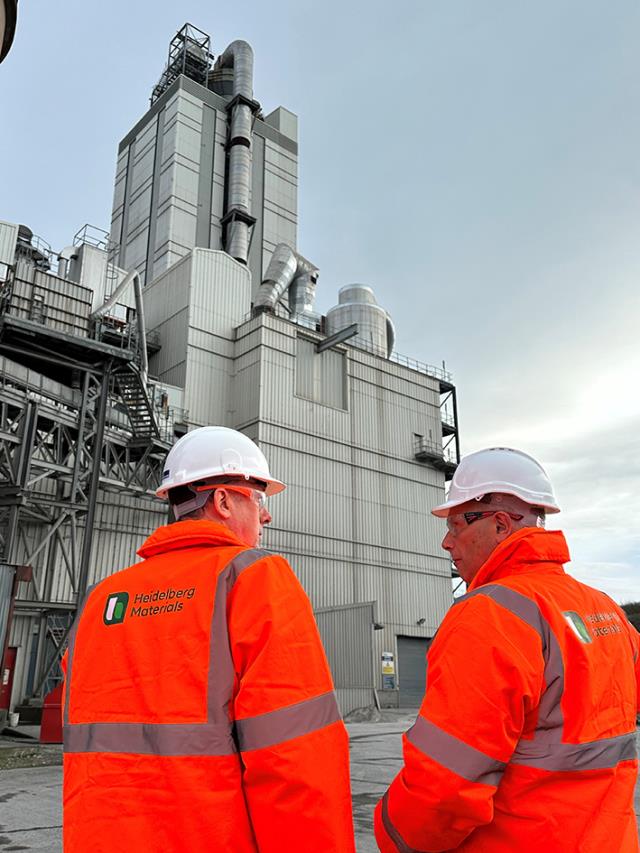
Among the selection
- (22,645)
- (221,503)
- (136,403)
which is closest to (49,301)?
(136,403)

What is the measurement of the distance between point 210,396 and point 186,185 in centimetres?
1578

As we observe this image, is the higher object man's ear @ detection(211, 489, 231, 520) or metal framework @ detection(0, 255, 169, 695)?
metal framework @ detection(0, 255, 169, 695)

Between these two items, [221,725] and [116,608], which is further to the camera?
[116,608]

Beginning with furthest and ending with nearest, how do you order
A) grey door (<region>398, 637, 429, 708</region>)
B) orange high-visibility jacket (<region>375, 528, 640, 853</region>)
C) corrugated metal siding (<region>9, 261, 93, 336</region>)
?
1. grey door (<region>398, 637, 429, 708</region>)
2. corrugated metal siding (<region>9, 261, 93, 336</region>)
3. orange high-visibility jacket (<region>375, 528, 640, 853</region>)

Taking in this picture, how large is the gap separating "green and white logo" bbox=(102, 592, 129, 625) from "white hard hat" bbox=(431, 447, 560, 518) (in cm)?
Answer: 120

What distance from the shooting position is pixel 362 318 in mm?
38156

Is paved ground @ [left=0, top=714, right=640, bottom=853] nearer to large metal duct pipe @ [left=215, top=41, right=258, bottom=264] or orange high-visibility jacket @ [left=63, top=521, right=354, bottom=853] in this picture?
orange high-visibility jacket @ [left=63, top=521, right=354, bottom=853]

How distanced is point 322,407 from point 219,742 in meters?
30.1

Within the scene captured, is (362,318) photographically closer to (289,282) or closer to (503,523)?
(289,282)

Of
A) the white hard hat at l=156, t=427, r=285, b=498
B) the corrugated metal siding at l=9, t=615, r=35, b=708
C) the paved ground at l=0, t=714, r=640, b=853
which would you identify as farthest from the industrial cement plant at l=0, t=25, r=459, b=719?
the white hard hat at l=156, t=427, r=285, b=498

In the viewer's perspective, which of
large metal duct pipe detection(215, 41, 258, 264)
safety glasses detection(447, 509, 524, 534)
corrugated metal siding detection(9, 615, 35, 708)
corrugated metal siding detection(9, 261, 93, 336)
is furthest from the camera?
large metal duct pipe detection(215, 41, 258, 264)

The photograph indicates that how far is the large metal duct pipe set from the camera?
39.2 metres

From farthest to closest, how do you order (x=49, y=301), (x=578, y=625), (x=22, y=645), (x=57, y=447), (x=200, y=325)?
(x=200, y=325) < (x=49, y=301) < (x=22, y=645) < (x=57, y=447) < (x=578, y=625)

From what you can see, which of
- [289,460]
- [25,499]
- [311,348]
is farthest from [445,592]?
[25,499]
